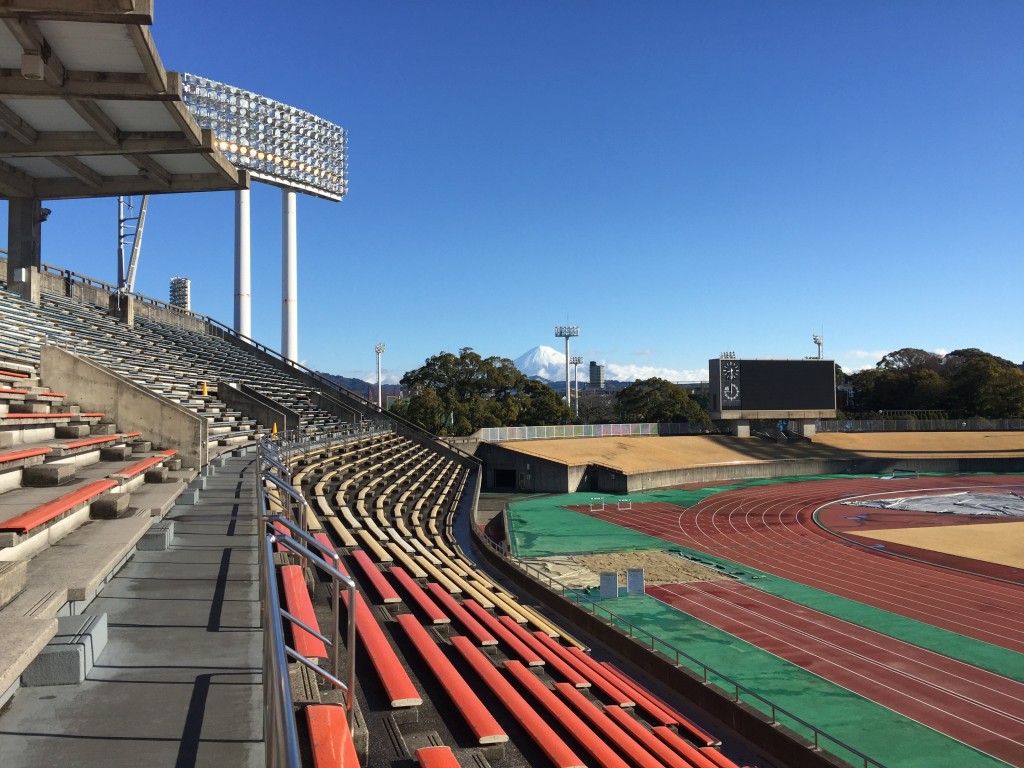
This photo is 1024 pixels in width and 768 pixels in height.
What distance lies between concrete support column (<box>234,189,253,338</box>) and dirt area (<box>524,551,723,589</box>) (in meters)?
33.7

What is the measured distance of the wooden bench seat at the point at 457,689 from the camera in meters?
6.18

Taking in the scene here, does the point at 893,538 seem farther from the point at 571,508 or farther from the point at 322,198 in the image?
the point at 322,198

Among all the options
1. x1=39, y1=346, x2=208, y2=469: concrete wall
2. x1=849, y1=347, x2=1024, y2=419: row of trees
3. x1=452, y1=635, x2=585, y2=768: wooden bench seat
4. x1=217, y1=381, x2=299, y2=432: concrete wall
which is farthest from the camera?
x1=849, y1=347, x2=1024, y2=419: row of trees

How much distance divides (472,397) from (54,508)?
171 feet

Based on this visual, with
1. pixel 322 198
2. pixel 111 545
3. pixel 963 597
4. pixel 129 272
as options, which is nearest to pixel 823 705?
pixel 963 597

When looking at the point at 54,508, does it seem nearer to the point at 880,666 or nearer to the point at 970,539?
the point at 880,666

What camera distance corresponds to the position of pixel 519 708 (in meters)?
7.09

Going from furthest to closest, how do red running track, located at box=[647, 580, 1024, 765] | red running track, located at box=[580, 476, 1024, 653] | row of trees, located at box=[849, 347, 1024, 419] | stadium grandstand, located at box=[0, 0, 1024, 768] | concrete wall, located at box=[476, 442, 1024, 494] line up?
row of trees, located at box=[849, 347, 1024, 419] < concrete wall, located at box=[476, 442, 1024, 494] < red running track, located at box=[580, 476, 1024, 653] < red running track, located at box=[647, 580, 1024, 765] < stadium grandstand, located at box=[0, 0, 1024, 768]

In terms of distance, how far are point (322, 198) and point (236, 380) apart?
117 feet

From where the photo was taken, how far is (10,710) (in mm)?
3320

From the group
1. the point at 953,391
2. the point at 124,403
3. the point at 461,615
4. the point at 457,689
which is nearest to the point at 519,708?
the point at 457,689

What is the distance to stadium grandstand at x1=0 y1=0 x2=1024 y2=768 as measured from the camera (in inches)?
149

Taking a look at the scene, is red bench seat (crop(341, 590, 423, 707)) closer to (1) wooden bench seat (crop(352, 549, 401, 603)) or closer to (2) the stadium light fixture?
(1) wooden bench seat (crop(352, 549, 401, 603))

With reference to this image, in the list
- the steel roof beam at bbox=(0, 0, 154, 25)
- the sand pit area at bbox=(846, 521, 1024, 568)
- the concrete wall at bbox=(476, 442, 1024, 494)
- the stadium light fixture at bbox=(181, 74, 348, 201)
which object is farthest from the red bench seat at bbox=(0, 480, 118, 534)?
the stadium light fixture at bbox=(181, 74, 348, 201)
